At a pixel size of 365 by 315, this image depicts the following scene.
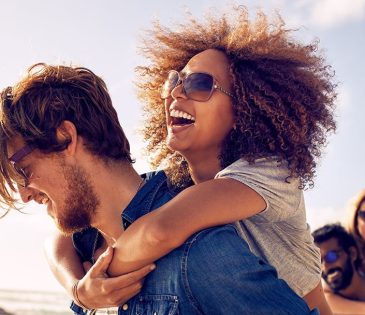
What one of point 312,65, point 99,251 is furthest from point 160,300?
point 312,65

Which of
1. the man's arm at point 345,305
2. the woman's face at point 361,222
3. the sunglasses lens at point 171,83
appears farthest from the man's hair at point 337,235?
the sunglasses lens at point 171,83

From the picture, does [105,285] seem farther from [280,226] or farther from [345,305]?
[345,305]

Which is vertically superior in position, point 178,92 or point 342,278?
point 178,92

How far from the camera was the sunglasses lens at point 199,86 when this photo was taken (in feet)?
10.4

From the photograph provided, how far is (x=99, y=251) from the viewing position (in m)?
3.44

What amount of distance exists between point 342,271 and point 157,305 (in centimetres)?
524

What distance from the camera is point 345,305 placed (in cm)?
699

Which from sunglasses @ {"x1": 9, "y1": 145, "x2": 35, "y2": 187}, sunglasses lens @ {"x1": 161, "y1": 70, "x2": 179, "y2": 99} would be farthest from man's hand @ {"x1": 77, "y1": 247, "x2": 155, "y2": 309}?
sunglasses lens @ {"x1": 161, "y1": 70, "x2": 179, "y2": 99}

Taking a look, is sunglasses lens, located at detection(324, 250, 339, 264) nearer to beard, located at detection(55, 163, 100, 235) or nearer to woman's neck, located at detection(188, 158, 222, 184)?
woman's neck, located at detection(188, 158, 222, 184)

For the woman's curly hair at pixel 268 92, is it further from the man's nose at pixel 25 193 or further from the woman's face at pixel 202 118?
the man's nose at pixel 25 193

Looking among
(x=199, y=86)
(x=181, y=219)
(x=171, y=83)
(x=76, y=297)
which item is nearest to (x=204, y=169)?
(x=199, y=86)

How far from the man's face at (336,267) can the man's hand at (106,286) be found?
4.96 metres

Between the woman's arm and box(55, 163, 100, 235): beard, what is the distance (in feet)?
1.93

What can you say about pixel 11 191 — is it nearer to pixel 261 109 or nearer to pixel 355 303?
pixel 261 109
